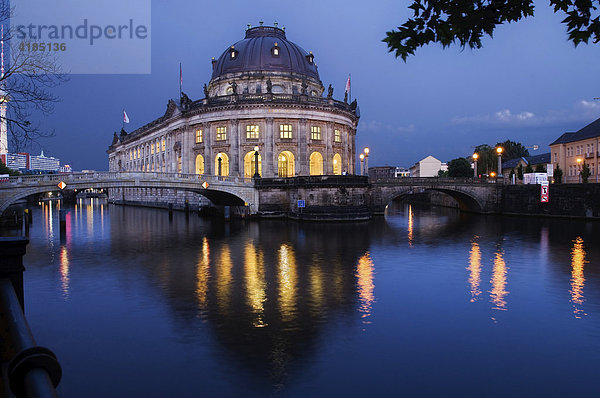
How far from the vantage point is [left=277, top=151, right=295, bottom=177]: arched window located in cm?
5893

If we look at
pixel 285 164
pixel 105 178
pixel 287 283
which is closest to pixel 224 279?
pixel 287 283

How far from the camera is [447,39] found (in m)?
6.12

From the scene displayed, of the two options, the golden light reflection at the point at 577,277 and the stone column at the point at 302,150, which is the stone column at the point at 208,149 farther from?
the golden light reflection at the point at 577,277

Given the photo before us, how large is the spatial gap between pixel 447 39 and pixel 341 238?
26256mm

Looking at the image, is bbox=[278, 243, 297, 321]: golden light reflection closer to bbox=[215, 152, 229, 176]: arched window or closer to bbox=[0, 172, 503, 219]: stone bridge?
bbox=[0, 172, 503, 219]: stone bridge

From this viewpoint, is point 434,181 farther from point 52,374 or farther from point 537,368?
point 52,374

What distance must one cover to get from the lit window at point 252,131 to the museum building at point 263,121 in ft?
0.17

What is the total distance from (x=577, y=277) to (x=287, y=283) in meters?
12.5

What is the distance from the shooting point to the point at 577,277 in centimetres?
1895

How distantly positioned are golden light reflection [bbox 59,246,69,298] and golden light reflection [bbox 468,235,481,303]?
595 inches

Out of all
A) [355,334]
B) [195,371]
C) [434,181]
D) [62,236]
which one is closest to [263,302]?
[355,334]

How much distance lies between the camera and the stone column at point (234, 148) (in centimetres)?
5703

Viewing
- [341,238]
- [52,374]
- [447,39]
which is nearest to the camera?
[52,374]

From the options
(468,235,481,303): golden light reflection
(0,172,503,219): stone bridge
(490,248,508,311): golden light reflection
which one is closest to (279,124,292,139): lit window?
(0,172,503,219): stone bridge
